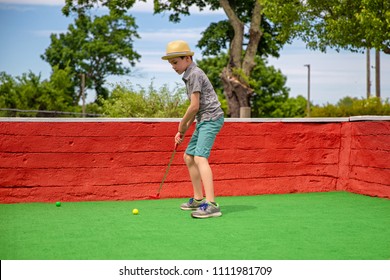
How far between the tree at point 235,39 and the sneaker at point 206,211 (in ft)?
59.0

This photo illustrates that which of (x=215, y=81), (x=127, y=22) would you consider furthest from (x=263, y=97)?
(x=127, y=22)

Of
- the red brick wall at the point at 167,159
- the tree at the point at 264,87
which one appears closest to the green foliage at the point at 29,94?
the tree at the point at 264,87

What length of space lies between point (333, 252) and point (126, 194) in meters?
3.97

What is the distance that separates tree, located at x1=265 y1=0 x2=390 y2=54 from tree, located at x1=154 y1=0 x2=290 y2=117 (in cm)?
106

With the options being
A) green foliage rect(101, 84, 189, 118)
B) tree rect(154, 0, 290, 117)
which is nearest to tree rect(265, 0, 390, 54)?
tree rect(154, 0, 290, 117)

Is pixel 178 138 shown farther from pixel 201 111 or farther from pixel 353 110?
pixel 353 110

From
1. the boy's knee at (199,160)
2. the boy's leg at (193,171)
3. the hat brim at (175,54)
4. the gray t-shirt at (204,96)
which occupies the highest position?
the hat brim at (175,54)

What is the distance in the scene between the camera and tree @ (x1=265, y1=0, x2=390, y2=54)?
832 inches

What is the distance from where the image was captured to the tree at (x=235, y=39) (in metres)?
26.5

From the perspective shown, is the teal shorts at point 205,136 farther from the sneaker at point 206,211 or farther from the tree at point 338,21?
the tree at point 338,21

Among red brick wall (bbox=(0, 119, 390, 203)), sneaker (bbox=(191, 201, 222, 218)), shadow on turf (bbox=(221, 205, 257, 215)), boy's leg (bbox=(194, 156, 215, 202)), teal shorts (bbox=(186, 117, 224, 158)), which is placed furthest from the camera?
red brick wall (bbox=(0, 119, 390, 203))

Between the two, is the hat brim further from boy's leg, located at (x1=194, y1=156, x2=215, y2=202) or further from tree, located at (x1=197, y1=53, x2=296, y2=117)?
tree, located at (x1=197, y1=53, x2=296, y2=117)

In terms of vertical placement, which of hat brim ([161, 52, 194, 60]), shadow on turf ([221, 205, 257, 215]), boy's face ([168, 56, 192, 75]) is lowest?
shadow on turf ([221, 205, 257, 215])

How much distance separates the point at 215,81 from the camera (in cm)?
5747
